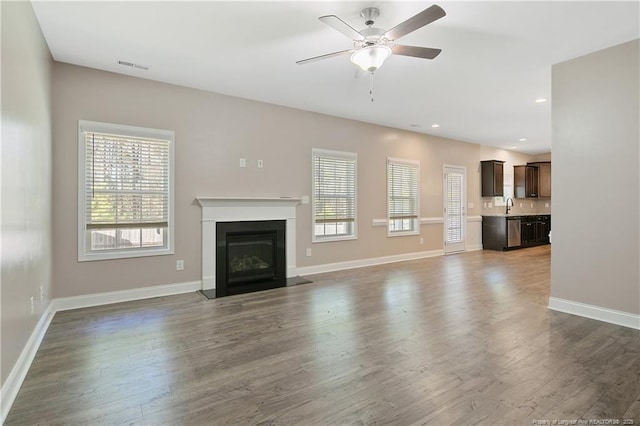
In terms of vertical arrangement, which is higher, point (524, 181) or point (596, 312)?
point (524, 181)

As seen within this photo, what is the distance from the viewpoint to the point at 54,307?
3520mm

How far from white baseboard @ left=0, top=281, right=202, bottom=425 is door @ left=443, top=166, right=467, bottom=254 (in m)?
5.82

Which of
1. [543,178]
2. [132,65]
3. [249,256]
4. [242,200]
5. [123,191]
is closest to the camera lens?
[132,65]

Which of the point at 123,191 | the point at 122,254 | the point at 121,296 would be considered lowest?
the point at 121,296

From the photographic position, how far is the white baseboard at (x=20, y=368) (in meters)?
1.83

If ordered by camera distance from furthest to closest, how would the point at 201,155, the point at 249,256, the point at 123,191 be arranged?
the point at 249,256, the point at 201,155, the point at 123,191

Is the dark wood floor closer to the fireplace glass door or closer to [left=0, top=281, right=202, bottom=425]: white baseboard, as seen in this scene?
[left=0, top=281, right=202, bottom=425]: white baseboard

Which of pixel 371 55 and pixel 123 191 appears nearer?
pixel 371 55

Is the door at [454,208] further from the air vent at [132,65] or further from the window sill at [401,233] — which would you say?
the air vent at [132,65]

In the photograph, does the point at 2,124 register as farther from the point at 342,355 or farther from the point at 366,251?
the point at 366,251

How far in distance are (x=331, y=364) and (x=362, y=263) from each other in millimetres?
3831

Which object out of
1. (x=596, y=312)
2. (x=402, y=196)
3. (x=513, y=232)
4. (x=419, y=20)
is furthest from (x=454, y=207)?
(x=419, y=20)

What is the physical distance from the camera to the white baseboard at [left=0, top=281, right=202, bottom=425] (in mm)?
1916

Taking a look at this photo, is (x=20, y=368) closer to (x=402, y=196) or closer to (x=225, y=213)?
(x=225, y=213)
